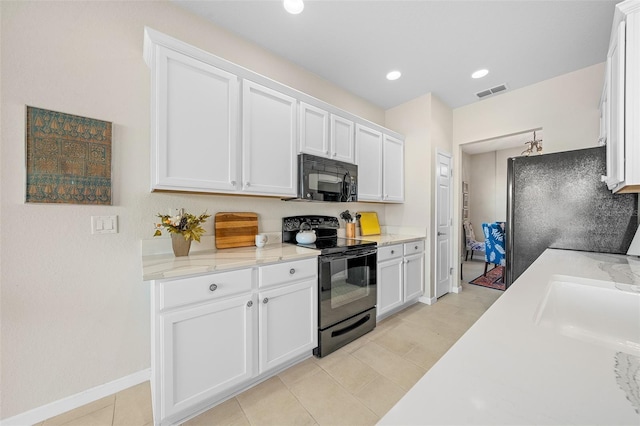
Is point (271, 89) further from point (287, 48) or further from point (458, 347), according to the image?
point (458, 347)

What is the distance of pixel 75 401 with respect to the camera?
1.50 metres

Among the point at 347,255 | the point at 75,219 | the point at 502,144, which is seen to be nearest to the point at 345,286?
the point at 347,255

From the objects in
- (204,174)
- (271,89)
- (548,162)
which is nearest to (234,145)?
(204,174)

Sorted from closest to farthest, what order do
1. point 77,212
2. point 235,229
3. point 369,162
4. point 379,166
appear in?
point 77,212 → point 235,229 → point 369,162 → point 379,166

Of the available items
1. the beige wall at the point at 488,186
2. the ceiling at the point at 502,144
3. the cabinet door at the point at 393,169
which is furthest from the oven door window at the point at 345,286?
the beige wall at the point at 488,186

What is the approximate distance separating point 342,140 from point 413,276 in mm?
1851

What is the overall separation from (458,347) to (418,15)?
2.35m

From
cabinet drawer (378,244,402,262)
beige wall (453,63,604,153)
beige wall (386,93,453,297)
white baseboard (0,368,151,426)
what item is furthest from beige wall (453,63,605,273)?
white baseboard (0,368,151,426)

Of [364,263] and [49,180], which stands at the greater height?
[49,180]

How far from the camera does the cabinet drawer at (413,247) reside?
9.40ft

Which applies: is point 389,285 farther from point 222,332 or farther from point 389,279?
point 222,332

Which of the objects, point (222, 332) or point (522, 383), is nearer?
point (522, 383)

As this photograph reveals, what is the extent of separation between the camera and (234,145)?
181 centimetres

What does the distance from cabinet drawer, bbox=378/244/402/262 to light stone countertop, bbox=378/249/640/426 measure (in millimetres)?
1838
